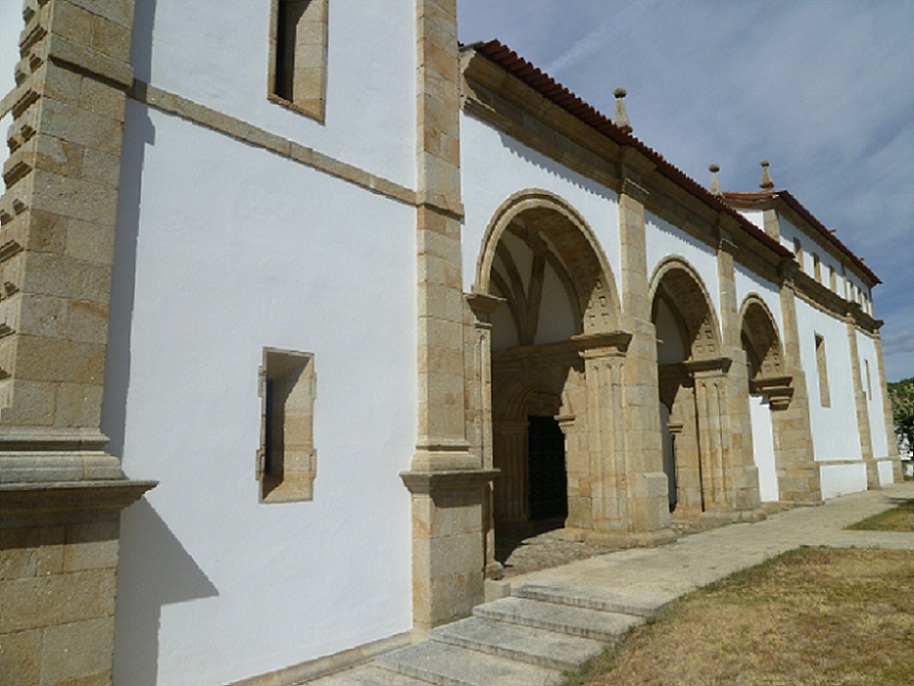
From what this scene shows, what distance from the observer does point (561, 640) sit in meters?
5.95

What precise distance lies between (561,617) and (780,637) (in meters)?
1.88

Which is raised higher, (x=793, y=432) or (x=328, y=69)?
(x=328, y=69)

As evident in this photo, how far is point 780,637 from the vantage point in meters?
5.36

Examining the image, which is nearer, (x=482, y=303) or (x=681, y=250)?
(x=482, y=303)

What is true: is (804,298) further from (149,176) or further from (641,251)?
(149,176)

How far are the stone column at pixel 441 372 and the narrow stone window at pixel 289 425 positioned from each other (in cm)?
114

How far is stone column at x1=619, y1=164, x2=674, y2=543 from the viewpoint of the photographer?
1032 centimetres

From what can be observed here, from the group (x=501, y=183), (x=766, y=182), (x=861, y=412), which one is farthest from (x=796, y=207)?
(x=501, y=183)

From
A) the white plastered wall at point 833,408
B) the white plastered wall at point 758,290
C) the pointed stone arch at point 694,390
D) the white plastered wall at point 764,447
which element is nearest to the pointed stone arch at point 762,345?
the white plastered wall at point 758,290

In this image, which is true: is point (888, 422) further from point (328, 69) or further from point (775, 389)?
point (328, 69)

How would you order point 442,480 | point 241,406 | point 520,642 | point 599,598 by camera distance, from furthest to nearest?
point 599,598 → point 442,480 → point 520,642 → point 241,406

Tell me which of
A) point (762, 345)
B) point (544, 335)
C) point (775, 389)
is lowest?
point (775, 389)

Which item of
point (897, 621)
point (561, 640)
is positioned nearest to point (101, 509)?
point (561, 640)

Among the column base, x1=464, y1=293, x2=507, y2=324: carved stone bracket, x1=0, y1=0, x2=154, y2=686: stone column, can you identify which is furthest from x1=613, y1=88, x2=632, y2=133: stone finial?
x1=0, y1=0, x2=154, y2=686: stone column
